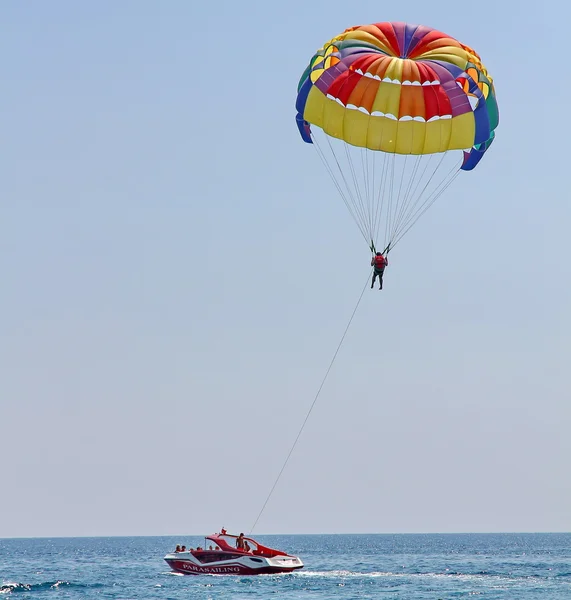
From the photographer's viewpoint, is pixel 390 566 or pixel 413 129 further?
pixel 390 566

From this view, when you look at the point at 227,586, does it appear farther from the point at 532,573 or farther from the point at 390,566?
the point at 390,566

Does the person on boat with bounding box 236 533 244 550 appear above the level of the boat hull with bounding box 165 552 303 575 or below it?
above

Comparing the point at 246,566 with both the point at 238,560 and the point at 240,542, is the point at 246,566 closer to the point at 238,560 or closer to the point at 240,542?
the point at 238,560

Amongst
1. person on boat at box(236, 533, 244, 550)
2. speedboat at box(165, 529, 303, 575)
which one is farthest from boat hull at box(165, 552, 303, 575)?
person on boat at box(236, 533, 244, 550)

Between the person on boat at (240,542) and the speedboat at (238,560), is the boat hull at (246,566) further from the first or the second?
the person on boat at (240,542)

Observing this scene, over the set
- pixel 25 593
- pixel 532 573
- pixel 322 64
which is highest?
pixel 322 64

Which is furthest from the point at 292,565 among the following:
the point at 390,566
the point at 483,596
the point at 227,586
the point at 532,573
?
the point at 390,566

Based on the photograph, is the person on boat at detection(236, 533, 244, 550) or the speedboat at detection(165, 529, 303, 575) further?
the person on boat at detection(236, 533, 244, 550)

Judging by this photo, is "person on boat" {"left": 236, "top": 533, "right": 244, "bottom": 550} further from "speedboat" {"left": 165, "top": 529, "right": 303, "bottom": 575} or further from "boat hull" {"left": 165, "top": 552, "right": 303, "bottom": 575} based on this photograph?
"boat hull" {"left": 165, "top": 552, "right": 303, "bottom": 575}

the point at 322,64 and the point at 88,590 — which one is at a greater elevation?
the point at 322,64

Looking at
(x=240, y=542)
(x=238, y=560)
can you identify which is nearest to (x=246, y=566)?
(x=238, y=560)

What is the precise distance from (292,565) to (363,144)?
2216 cm

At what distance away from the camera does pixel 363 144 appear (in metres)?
35.2

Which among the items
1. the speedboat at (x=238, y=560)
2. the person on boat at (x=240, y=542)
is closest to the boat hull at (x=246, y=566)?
the speedboat at (x=238, y=560)
